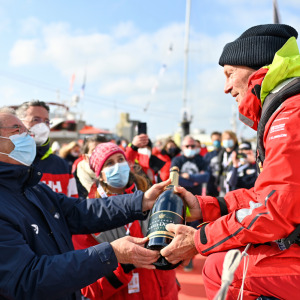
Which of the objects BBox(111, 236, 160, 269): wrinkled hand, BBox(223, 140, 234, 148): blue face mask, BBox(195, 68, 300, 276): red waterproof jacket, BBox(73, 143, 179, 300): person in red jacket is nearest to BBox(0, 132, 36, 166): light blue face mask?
BBox(73, 143, 179, 300): person in red jacket

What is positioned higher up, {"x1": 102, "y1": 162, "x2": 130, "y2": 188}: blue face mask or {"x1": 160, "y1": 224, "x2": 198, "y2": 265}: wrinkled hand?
{"x1": 102, "y1": 162, "x2": 130, "y2": 188}: blue face mask

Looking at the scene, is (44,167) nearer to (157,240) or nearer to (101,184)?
(101,184)

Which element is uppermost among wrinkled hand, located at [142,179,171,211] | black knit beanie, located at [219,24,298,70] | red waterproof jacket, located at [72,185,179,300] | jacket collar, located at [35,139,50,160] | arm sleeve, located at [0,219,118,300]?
black knit beanie, located at [219,24,298,70]

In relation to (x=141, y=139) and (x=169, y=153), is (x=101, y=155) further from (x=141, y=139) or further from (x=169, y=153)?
(x=169, y=153)

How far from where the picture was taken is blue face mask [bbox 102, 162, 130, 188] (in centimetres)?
323

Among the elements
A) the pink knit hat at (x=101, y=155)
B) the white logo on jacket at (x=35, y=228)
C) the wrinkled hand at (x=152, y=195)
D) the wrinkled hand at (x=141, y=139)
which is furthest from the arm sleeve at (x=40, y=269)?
the wrinkled hand at (x=141, y=139)

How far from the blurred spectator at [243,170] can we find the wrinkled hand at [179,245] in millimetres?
4696

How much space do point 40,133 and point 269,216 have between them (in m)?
3.32

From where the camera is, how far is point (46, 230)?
6.55 feet

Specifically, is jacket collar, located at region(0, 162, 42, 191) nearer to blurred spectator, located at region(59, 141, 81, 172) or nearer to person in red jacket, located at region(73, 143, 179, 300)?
person in red jacket, located at region(73, 143, 179, 300)

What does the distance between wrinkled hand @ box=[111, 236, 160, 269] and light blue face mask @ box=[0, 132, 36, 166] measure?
895mm

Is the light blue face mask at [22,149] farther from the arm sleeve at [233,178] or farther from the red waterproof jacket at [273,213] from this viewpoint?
the arm sleeve at [233,178]

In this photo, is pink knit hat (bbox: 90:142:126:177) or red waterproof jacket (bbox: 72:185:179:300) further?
pink knit hat (bbox: 90:142:126:177)

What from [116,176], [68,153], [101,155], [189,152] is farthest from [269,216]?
[68,153]
